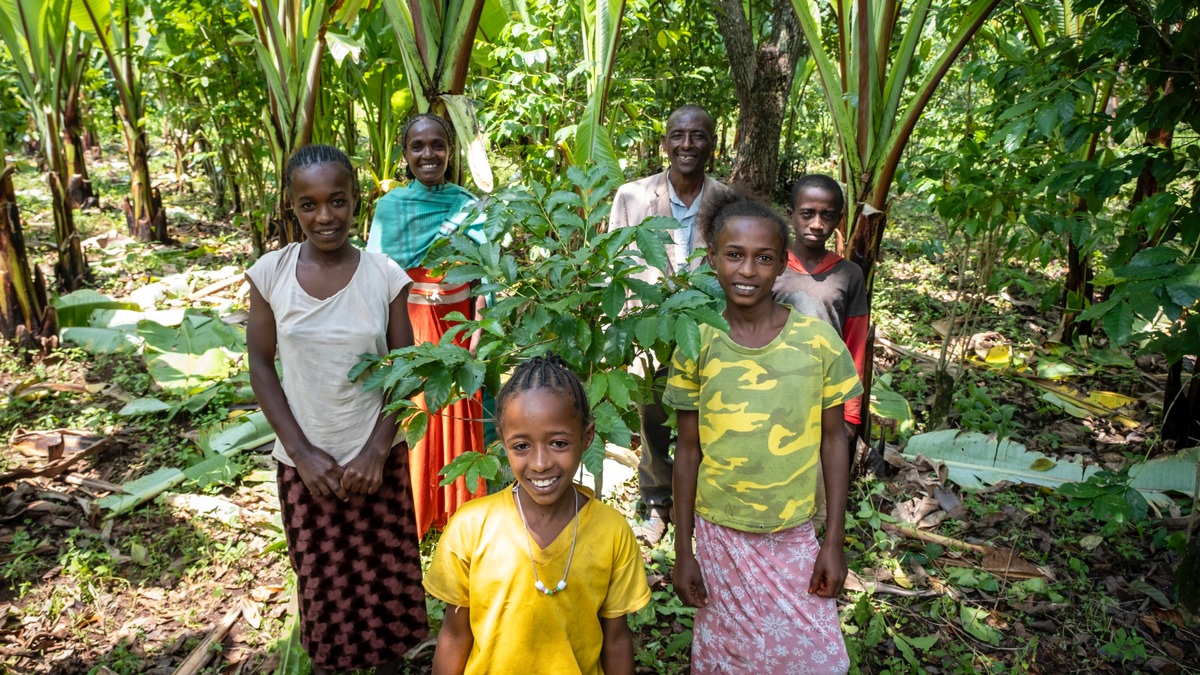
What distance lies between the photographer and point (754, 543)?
191cm

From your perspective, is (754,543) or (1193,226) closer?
(754,543)

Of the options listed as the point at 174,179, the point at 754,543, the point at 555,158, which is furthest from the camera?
the point at 174,179

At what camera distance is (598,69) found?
3.17 meters

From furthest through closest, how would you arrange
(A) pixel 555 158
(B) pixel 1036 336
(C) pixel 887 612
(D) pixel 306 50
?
(B) pixel 1036 336 < (A) pixel 555 158 < (D) pixel 306 50 < (C) pixel 887 612

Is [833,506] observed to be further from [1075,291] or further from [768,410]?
[1075,291]

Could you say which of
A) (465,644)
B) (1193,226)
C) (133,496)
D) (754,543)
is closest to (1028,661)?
(754,543)

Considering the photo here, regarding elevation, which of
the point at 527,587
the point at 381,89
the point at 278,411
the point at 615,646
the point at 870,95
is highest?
the point at 381,89

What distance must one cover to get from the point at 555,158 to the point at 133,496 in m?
2.91

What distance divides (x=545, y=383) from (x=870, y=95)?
87.8 inches

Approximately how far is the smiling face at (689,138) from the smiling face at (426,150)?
874 millimetres

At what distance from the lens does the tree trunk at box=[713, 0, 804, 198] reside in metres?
6.88

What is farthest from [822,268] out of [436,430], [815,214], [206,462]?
[206,462]

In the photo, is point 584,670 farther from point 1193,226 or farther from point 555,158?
point 555,158

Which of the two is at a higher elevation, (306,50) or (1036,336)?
(306,50)
